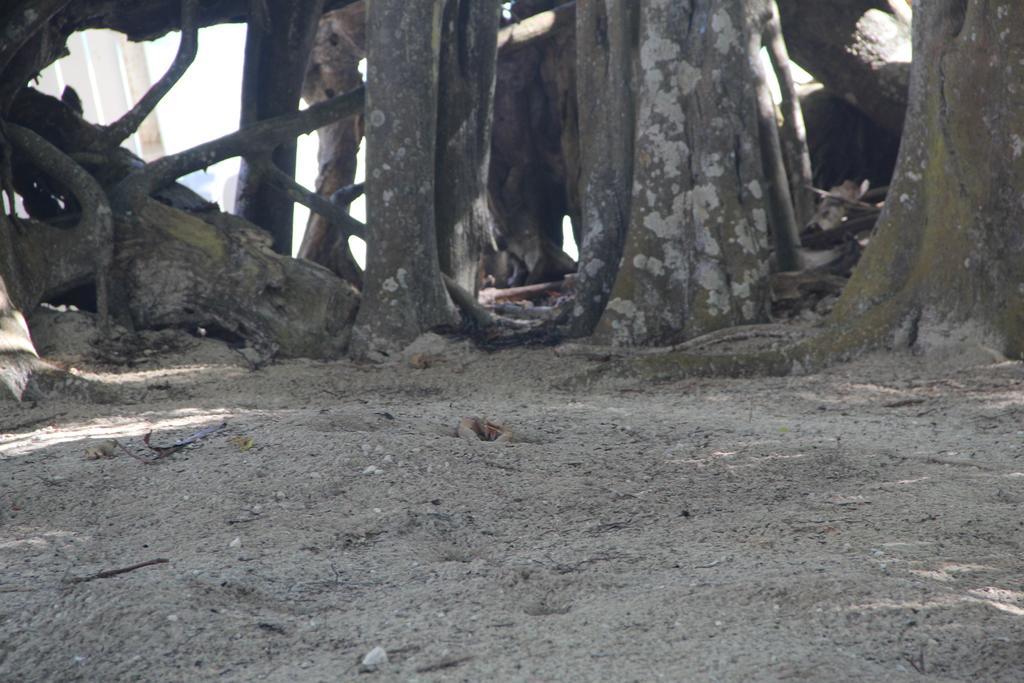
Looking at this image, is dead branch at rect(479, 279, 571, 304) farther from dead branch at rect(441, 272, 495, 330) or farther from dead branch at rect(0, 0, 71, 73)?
dead branch at rect(0, 0, 71, 73)

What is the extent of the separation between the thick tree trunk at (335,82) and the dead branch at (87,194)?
3.20m

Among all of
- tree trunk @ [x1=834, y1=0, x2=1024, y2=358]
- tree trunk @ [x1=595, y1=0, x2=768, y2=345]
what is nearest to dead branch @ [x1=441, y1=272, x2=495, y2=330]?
tree trunk @ [x1=595, y1=0, x2=768, y2=345]

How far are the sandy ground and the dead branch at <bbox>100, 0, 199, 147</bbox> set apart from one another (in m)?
2.78

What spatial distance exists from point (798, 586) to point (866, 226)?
5.63m

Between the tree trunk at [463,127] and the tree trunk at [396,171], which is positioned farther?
the tree trunk at [463,127]

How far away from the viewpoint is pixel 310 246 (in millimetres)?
10008

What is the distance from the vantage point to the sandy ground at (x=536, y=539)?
8.79ft

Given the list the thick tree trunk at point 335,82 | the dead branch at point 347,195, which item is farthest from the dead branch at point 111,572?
the thick tree trunk at point 335,82

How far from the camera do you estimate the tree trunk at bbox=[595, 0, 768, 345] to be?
645cm

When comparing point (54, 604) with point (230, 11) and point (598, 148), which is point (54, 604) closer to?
point (598, 148)

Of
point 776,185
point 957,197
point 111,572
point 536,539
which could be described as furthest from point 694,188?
point 111,572

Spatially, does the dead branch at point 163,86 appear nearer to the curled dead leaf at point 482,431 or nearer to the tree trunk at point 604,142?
the tree trunk at point 604,142

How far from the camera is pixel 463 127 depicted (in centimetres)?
787

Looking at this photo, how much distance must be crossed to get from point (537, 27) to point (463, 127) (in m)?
2.46
